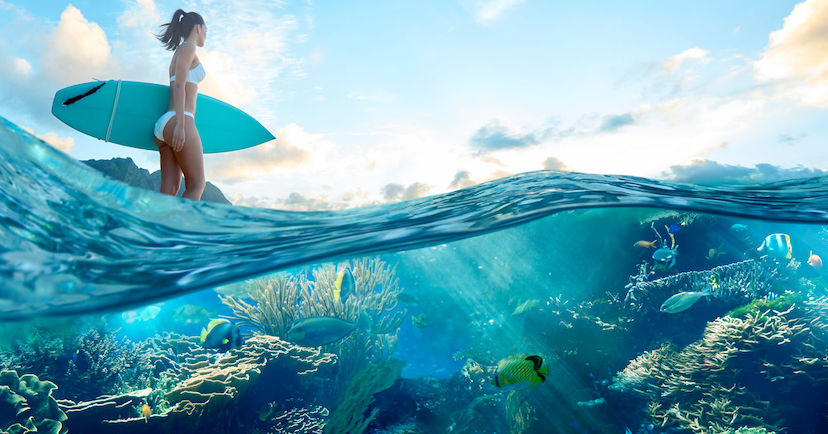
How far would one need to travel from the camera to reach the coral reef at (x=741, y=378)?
6488 mm

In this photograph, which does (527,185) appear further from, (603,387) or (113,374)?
(113,374)

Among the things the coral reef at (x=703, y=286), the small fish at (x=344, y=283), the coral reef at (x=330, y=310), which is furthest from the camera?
the coral reef at (x=703, y=286)

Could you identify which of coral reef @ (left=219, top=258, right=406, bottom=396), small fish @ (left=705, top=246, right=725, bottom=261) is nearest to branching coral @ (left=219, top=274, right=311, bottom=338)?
coral reef @ (left=219, top=258, right=406, bottom=396)

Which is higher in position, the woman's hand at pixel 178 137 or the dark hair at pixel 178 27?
the dark hair at pixel 178 27

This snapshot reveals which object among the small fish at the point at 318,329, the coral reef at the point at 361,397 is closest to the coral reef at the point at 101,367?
the small fish at the point at 318,329

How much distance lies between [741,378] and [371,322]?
7172mm

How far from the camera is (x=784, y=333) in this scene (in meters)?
7.12

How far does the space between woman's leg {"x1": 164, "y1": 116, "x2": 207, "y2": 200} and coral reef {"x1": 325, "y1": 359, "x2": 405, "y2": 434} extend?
12.2ft

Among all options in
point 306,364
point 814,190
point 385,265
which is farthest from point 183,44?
point 814,190

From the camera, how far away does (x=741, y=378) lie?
676 cm

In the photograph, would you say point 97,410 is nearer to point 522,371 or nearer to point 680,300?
point 522,371

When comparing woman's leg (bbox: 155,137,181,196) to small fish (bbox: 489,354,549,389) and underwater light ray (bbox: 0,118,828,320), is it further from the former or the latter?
small fish (bbox: 489,354,549,389)

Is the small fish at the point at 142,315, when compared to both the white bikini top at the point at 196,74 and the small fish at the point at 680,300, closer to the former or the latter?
the white bikini top at the point at 196,74

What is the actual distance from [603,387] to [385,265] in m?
5.51
